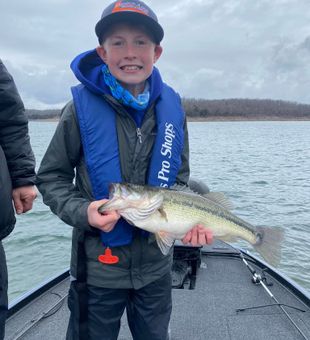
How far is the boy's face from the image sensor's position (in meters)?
3.10

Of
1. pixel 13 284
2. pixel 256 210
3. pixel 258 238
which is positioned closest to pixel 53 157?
pixel 258 238

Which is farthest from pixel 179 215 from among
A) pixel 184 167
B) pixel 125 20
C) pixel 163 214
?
pixel 125 20

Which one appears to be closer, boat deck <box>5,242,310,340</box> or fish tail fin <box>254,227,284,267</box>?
fish tail fin <box>254,227,284,267</box>

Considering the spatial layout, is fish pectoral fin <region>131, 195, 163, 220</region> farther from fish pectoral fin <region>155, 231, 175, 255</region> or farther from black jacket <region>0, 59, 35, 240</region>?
black jacket <region>0, 59, 35, 240</region>

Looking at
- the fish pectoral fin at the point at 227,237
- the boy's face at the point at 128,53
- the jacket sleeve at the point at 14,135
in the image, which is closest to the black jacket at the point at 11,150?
the jacket sleeve at the point at 14,135

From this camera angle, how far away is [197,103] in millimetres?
105250

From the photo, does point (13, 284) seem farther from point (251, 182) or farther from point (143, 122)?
point (251, 182)

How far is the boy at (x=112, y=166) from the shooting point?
3.05m

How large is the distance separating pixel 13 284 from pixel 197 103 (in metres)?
99.6

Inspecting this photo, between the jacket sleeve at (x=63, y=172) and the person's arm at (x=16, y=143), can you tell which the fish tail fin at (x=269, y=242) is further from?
the person's arm at (x=16, y=143)

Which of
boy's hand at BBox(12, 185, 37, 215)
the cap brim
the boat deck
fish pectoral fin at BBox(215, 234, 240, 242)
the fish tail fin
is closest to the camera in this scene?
the cap brim

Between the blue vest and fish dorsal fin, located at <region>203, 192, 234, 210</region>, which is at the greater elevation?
the blue vest

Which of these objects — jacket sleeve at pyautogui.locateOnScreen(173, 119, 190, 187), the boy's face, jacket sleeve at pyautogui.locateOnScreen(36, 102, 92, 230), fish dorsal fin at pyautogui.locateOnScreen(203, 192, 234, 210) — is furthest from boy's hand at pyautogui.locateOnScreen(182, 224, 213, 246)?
the boy's face

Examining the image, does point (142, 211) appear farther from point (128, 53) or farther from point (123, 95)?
point (128, 53)
